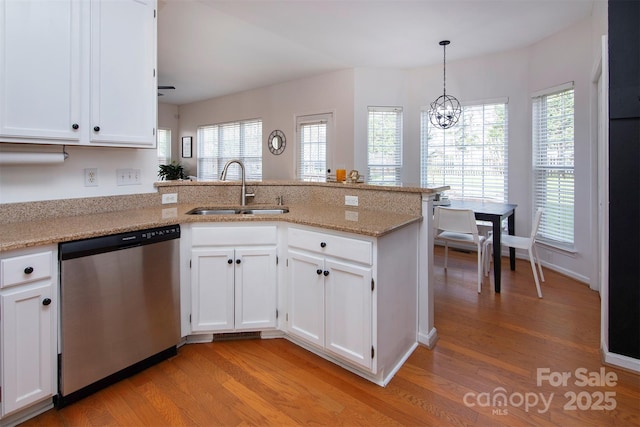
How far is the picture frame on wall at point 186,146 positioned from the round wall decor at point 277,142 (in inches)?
108

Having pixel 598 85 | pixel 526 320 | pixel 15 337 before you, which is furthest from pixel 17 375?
pixel 598 85

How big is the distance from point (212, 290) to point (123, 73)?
4.89 feet

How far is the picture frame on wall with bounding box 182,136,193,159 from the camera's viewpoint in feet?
26.6

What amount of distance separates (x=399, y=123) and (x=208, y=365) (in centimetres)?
450

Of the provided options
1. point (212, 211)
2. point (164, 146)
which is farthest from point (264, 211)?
point (164, 146)

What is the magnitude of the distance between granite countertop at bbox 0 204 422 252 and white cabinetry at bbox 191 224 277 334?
0.37 feet

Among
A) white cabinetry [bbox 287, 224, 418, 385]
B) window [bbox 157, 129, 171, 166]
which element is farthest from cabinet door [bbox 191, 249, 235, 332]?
window [bbox 157, 129, 171, 166]

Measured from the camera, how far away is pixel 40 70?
182 cm

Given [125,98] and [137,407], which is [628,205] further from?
[125,98]

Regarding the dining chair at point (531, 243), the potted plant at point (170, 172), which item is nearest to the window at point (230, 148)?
the potted plant at point (170, 172)

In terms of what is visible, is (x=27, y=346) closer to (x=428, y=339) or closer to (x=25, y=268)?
(x=25, y=268)

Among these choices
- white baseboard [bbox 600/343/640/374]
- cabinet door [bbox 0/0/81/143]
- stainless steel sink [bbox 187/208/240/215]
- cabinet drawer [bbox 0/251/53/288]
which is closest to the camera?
cabinet drawer [bbox 0/251/53/288]

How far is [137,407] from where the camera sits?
1.70m

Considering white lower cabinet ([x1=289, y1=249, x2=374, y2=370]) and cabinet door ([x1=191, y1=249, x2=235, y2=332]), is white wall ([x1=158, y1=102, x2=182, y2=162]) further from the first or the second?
white lower cabinet ([x1=289, y1=249, x2=374, y2=370])
